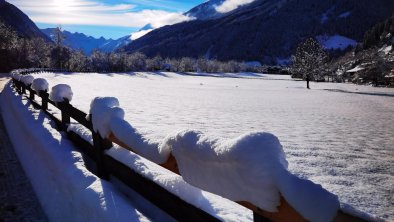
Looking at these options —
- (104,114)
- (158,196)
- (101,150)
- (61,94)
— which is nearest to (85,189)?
(101,150)

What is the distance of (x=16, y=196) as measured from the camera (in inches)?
211

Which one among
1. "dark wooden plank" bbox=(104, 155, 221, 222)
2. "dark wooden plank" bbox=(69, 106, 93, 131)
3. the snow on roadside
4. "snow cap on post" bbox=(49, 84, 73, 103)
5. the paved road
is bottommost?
the paved road

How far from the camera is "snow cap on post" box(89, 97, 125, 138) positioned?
419 cm

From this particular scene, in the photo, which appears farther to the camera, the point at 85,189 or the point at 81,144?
the point at 81,144

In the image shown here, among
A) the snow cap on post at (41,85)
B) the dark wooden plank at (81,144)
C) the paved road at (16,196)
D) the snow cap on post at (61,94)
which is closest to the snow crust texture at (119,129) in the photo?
the dark wooden plank at (81,144)

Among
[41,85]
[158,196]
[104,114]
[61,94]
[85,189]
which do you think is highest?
[41,85]

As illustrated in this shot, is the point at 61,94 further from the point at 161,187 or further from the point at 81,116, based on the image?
the point at 161,187

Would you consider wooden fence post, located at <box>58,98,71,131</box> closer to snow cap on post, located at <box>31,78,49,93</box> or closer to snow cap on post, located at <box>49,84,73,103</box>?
snow cap on post, located at <box>49,84,73,103</box>

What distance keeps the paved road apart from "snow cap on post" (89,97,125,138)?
1420 mm

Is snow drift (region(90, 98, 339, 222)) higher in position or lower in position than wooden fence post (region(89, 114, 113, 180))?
higher

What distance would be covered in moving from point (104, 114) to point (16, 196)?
227cm

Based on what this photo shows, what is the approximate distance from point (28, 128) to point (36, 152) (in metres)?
1.68

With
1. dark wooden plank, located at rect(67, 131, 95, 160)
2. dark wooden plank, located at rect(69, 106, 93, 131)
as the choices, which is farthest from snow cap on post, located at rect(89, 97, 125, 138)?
dark wooden plank, located at rect(67, 131, 95, 160)

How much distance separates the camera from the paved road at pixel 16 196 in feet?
15.4
